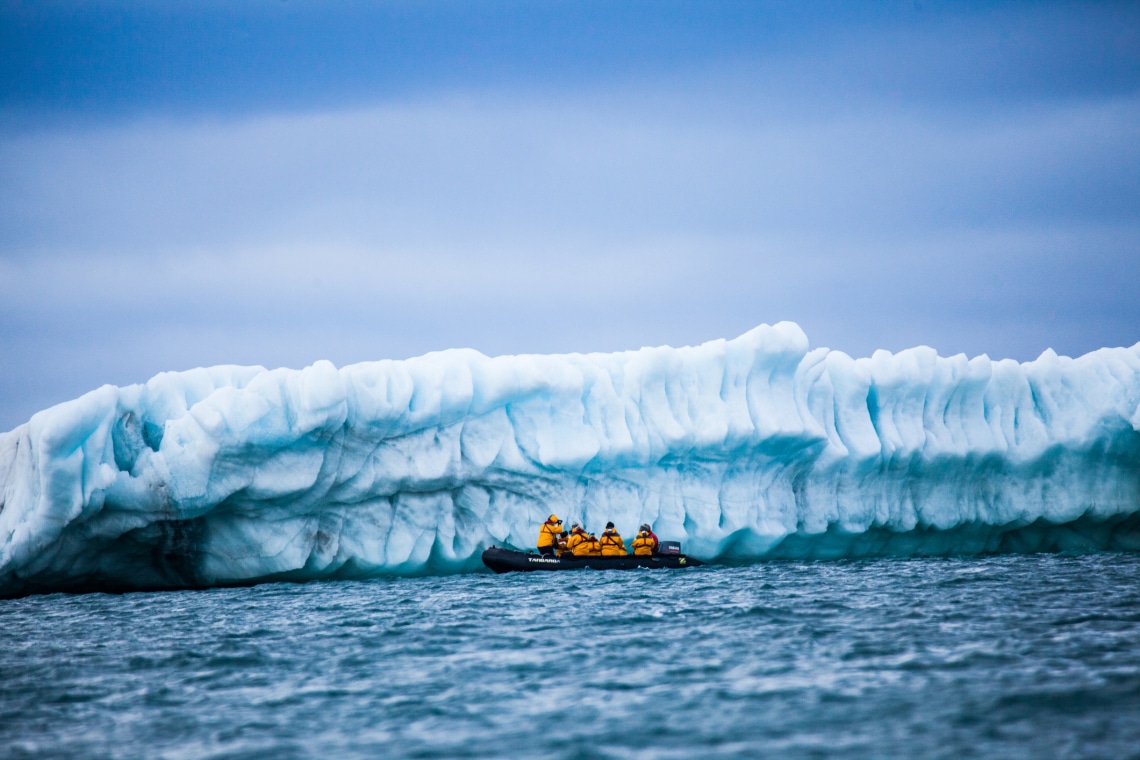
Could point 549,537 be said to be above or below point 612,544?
above

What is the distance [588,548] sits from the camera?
17594 millimetres

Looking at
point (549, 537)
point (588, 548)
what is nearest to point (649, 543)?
point (588, 548)

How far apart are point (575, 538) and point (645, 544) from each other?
1064 mm

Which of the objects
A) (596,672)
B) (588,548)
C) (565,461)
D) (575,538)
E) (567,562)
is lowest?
(596,672)

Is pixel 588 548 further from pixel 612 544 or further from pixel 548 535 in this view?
pixel 548 535

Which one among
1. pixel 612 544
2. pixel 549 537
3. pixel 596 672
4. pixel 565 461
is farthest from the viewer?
pixel 612 544

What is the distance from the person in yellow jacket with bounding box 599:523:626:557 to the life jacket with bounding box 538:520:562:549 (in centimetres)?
72

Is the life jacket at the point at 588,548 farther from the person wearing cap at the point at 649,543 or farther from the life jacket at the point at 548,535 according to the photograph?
the person wearing cap at the point at 649,543

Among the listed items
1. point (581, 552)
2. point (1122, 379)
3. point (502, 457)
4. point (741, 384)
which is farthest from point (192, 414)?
point (1122, 379)

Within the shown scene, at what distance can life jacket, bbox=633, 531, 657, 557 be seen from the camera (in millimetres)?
17562

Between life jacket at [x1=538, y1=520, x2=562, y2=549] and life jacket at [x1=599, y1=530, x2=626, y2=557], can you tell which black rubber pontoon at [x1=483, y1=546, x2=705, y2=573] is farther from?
life jacket at [x1=538, y1=520, x2=562, y2=549]

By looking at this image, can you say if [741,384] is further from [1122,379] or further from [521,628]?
[521,628]

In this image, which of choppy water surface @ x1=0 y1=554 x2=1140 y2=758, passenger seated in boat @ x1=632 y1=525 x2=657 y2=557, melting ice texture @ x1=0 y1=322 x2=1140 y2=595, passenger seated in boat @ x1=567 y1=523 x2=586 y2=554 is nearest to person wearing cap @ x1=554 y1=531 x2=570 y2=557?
passenger seated in boat @ x1=567 y1=523 x2=586 y2=554

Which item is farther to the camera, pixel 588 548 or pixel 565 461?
pixel 588 548
